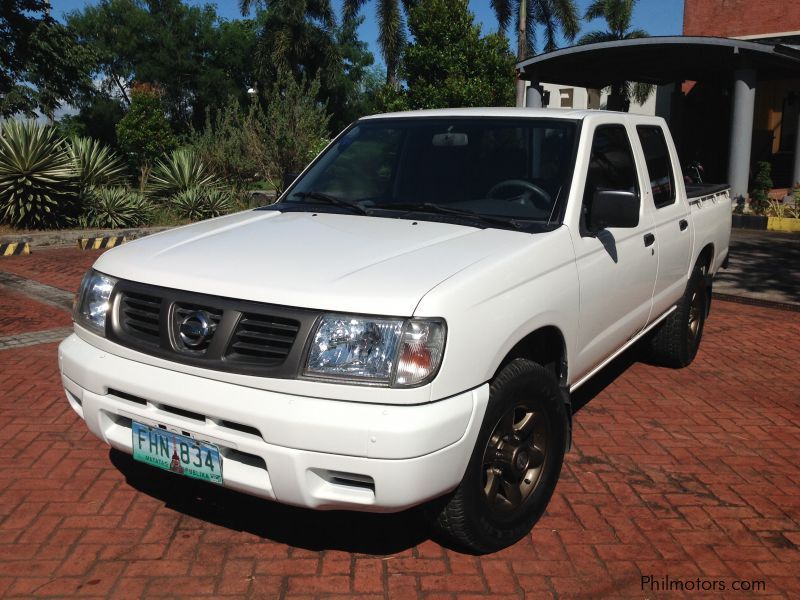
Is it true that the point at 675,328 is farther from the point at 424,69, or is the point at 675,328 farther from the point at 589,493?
the point at 424,69

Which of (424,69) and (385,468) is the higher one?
(424,69)

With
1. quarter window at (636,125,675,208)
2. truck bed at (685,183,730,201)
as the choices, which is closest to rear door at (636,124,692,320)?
quarter window at (636,125,675,208)

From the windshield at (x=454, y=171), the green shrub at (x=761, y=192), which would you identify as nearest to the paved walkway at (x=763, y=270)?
the green shrub at (x=761, y=192)

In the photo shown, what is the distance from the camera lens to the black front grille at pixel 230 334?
2844mm

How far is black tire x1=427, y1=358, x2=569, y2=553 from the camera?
3088 millimetres

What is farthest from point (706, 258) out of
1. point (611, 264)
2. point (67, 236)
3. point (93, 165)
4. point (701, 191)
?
point (93, 165)

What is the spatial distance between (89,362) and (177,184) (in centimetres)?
1280

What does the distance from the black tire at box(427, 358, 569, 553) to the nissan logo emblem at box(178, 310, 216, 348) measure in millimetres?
1129

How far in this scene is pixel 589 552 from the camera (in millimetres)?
3438

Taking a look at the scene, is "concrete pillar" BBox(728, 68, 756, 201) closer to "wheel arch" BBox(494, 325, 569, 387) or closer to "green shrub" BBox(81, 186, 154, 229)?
"green shrub" BBox(81, 186, 154, 229)

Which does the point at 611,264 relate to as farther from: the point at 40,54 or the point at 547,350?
the point at 40,54

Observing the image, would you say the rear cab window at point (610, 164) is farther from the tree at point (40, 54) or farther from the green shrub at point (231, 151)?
the tree at point (40, 54)

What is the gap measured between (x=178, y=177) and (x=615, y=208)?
13010 millimetres

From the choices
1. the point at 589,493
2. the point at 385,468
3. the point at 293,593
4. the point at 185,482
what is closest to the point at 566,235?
the point at 589,493
